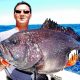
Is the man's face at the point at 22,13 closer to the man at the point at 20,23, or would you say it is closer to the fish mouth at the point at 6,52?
the man at the point at 20,23

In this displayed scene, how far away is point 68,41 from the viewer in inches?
144

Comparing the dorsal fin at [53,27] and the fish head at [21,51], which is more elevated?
the dorsal fin at [53,27]

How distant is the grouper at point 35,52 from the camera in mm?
3248

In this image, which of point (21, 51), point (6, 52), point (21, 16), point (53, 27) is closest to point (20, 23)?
point (21, 16)

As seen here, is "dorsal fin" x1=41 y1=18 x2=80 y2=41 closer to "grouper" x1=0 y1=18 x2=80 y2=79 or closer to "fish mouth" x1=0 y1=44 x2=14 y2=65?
"grouper" x1=0 y1=18 x2=80 y2=79

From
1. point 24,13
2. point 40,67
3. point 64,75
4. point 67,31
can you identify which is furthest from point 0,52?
point 64,75

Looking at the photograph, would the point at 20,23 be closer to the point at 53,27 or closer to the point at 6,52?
the point at 53,27

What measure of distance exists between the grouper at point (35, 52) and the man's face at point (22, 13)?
1.38m

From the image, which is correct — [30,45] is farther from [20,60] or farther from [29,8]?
[29,8]

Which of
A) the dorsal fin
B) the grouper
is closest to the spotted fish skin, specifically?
the grouper

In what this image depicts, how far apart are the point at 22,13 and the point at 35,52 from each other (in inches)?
64.0

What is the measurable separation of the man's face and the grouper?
4.51ft

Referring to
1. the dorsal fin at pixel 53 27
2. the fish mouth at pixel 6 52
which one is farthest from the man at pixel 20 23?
the fish mouth at pixel 6 52

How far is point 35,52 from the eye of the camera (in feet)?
10.8
